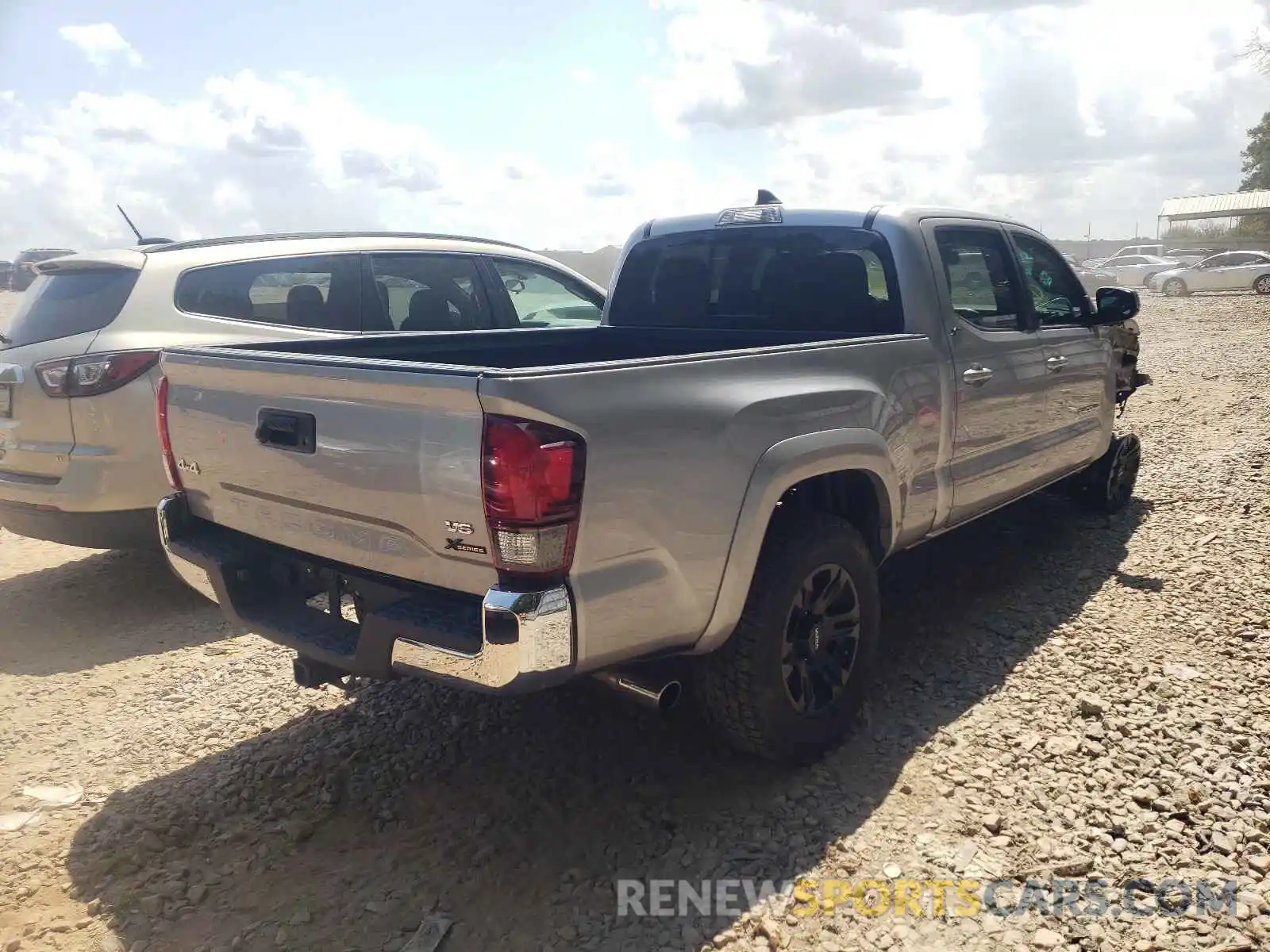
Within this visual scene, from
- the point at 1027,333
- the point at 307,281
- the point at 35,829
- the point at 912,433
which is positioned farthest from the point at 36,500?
the point at 1027,333

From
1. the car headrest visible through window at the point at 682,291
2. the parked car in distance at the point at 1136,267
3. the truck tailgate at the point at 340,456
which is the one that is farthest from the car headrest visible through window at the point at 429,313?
the parked car in distance at the point at 1136,267

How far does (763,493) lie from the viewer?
282 centimetres

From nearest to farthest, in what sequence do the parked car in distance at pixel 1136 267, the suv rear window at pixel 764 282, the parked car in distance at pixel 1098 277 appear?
the suv rear window at pixel 764 282, the parked car in distance at pixel 1098 277, the parked car in distance at pixel 1136 267

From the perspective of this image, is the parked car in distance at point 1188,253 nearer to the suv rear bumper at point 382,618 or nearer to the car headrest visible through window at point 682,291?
the car headrest visible through window at point 682,291

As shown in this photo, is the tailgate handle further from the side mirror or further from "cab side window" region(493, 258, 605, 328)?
the side mirror

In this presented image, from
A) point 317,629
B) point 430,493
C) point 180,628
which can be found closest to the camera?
point 430,493

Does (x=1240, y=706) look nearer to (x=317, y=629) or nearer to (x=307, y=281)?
(x=317, y=629)

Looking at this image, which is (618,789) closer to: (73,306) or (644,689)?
(644,689)

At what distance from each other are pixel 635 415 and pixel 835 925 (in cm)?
146

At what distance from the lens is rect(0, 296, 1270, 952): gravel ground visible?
258cm

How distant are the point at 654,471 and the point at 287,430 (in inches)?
43.0

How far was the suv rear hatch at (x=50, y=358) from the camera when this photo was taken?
4.61 metres

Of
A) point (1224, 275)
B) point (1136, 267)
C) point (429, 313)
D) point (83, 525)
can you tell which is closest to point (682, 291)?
point (429, 313)

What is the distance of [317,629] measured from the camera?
2848 mm
